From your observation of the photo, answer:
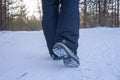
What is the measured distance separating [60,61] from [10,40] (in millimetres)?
1613

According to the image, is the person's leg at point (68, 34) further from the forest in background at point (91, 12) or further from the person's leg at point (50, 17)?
the forest in background at point (91, 12)

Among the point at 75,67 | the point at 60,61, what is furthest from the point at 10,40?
the point at 75,67

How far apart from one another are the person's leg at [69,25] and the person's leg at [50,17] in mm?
131

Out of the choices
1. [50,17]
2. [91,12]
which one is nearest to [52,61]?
[50,17]

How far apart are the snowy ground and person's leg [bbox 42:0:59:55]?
23 cm

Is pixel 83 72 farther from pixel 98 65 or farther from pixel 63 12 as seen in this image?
pixel 63 12

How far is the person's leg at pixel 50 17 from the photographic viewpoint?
9.14 ft

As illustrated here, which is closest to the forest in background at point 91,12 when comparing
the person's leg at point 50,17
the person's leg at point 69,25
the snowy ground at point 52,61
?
the snowy ground at point 52,61

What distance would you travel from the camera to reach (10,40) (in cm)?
433

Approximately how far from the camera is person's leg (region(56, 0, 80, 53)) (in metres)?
2.58

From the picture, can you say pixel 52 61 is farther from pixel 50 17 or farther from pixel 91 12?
pixel 91 12

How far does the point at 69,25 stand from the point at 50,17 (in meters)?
0.27

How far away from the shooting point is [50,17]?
2811mm

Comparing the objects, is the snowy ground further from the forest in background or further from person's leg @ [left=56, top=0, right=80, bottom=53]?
the forest in background
